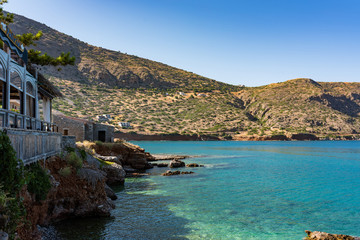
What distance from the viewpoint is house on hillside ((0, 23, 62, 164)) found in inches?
419

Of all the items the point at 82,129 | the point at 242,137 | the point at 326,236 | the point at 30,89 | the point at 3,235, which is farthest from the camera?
the point at 242,137

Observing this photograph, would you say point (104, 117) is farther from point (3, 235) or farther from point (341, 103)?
point (341, 103)

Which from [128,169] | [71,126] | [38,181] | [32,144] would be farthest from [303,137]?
[32,144]

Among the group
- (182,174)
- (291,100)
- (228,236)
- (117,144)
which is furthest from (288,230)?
(291,100)

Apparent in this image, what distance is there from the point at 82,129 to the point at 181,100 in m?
91.6

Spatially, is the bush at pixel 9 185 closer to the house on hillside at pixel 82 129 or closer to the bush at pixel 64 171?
the bush at pixel 64 171

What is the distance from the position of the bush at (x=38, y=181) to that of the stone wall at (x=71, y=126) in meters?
25.8

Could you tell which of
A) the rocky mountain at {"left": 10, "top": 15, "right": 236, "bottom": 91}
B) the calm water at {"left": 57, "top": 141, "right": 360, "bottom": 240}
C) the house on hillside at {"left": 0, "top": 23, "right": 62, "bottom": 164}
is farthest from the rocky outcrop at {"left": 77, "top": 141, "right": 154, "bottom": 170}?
the rocky mountain at {"left": 10, "top": 15, "right": 236, "bottom": 91}

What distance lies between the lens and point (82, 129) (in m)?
38.3

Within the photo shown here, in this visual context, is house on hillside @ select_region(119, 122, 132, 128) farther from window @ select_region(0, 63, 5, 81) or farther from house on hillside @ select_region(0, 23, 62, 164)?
window @ select_region(0, 63, 5, 81)

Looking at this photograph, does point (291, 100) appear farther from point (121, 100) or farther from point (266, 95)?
point (121, 100)

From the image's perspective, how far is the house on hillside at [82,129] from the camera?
37562 millimetres

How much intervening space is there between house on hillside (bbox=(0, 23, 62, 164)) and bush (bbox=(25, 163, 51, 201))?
0.41m

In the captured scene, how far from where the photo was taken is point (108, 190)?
21984mm
